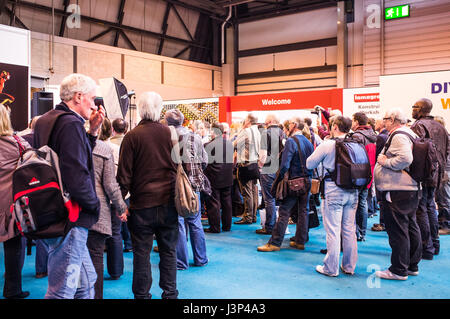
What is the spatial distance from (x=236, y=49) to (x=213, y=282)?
41.1 feet

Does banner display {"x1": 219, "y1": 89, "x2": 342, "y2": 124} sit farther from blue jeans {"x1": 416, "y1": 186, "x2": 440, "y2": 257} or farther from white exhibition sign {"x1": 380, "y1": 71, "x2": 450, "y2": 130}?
blue jeans {"x1": 416, "y1": 186, "x2": 440, "y2": 257}

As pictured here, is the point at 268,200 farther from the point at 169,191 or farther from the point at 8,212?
the point at 8,212

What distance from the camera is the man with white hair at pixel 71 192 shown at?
173 centimetres

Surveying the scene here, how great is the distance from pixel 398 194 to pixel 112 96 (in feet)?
9.47

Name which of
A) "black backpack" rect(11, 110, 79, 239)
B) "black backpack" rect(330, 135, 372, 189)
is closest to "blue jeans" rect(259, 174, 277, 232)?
"black backpack" rect(330, 135, 372, 189)

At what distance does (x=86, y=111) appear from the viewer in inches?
75.0

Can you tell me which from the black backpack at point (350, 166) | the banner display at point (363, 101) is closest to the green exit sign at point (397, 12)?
the banner display at point (363, 101)

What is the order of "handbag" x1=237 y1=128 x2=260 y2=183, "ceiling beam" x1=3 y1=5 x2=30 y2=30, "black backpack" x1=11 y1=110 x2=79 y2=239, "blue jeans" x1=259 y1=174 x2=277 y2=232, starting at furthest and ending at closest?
"ceiling beam" x1=3 y1=5 x2=30 y2=30
"handbag" x1=237 y1=128 x2=260 y2=183
"blue jeans" x1=259 y1=174 x2=277 y2=232
"black backpack" x1=11 y1=110 x2=79 y2=239

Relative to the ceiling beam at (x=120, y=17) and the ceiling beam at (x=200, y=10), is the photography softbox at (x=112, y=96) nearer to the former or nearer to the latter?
the ceiling beam at (x=120, y=17)

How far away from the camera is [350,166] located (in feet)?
10.3

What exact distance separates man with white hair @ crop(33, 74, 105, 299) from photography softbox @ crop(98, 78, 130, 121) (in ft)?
7.56

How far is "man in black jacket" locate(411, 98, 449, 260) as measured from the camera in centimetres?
363

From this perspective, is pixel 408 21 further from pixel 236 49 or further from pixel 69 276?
pixel 69 276

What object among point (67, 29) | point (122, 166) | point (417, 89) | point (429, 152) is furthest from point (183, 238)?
point (67, 29)
